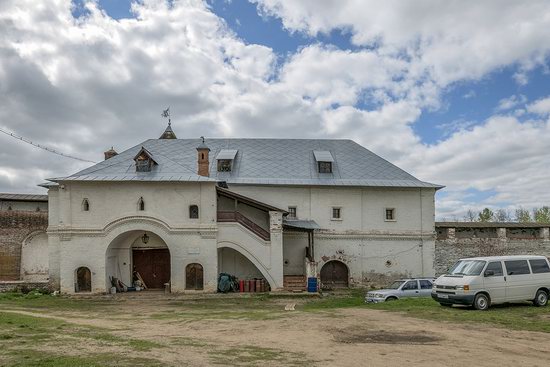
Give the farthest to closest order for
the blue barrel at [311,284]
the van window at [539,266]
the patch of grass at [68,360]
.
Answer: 1. the blue barrel at [311,284]
2. the van window at [539,266]
3. the patch of grass at [68,360]

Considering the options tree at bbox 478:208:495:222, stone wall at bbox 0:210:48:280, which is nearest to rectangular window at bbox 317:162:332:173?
stone wall at bbox 0:210:48:280

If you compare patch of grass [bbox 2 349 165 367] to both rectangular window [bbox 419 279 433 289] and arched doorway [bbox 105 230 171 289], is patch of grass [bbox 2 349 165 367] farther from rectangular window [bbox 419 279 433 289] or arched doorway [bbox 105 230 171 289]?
arched doorway [bbox 105 230 171 289]

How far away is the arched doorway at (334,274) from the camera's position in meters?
28.4

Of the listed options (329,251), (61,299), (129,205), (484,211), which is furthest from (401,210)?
(484,211)

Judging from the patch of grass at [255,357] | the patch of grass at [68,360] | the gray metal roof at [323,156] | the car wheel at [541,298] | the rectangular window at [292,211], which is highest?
the gray metal roof at [323,156]

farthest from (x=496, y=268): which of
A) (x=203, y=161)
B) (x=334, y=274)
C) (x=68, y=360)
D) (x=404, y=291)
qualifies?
(x=203, y=161)

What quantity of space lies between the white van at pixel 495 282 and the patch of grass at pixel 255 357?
7937 mm

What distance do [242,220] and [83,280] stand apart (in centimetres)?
877

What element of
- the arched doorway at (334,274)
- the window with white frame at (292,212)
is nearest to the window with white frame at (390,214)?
the arched doorway at (334,274)

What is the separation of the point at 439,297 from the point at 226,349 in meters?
8.86

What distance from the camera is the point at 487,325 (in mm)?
12391

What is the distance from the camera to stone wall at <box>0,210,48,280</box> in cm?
2941

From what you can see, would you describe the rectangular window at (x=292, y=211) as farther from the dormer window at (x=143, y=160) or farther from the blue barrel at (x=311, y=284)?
the dormer window at (x=143, y=160)

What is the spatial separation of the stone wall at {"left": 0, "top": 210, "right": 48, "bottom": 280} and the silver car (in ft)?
70.6
